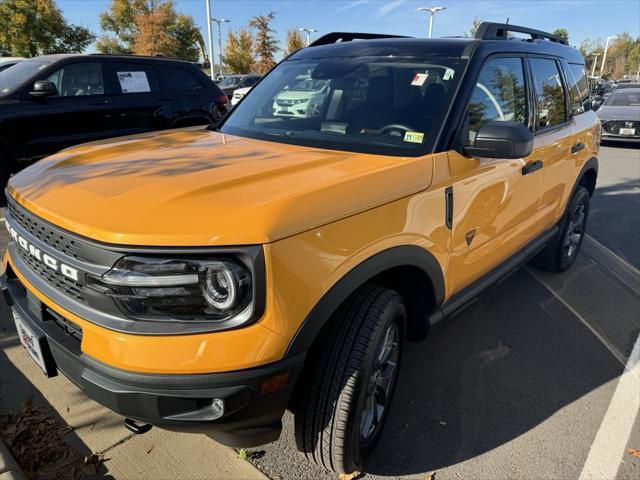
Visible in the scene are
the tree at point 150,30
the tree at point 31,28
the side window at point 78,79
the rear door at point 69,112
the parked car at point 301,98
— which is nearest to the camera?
the parked car at point 301,98

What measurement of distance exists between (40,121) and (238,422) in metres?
5.66

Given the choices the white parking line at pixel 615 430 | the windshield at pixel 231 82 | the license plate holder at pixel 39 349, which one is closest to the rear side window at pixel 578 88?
the white parking line at pixel 615 430

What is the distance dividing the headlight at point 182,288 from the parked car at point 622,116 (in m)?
13.9

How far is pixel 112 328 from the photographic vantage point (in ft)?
5.13

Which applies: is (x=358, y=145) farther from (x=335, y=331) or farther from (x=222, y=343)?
(x=222, y=343)

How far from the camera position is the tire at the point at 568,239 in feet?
13.8

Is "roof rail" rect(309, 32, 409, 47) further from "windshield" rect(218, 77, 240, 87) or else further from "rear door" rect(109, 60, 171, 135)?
"windshield" rect(218, 77, 240, 87)

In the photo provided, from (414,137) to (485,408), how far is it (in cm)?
153

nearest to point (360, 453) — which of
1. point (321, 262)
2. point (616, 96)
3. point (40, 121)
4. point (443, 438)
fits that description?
point (443, 438)

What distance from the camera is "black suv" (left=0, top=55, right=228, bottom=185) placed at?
5.76m

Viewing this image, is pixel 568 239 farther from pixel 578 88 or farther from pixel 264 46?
pixel 264 46

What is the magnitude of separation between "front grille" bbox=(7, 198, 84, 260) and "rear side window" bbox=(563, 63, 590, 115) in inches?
153

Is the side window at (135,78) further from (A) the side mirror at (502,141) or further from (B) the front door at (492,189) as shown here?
(A) the side mirror at (502,141)

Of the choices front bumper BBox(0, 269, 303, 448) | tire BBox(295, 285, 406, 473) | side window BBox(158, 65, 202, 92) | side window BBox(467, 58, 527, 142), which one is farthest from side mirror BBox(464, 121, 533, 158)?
side window BBox(158, 65, 202, 92)
